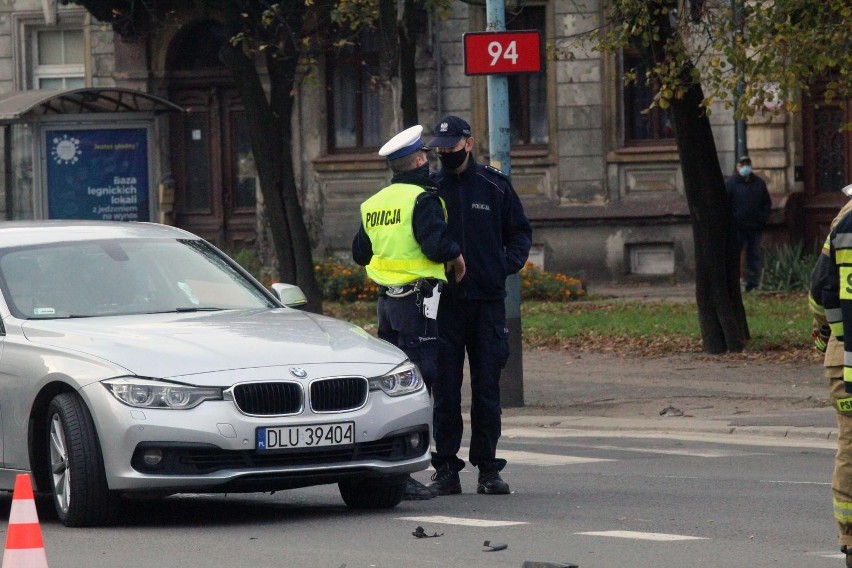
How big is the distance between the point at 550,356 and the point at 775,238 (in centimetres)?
931

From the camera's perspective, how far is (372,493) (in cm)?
866

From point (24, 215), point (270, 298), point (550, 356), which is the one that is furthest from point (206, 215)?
point (270, 298)

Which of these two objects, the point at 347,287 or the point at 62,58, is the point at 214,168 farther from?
the point at 347,287

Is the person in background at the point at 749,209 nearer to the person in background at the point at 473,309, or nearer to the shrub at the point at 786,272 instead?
the shrub at the point at 786,272

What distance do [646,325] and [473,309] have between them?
11.2 meters

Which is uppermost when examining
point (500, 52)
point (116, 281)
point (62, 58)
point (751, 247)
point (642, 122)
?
point (62, 58)

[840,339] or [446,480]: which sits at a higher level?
[840,339]

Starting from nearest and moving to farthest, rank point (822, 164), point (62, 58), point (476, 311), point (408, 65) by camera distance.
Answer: point (476, 311) < point (408, 65) < point (822, 164) < point (62, 58)

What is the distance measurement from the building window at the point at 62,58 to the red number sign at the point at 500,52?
19566 millimetres

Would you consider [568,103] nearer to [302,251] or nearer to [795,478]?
[302,251]

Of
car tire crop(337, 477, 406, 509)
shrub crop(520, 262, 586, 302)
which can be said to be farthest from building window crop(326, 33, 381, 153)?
car tire crop(337, 477, 406, 509)

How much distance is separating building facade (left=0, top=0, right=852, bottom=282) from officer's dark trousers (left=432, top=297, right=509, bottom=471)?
1664 centimetres

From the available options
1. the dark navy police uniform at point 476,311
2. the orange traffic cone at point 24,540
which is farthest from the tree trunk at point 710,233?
the orange traffic cone at point 24,540

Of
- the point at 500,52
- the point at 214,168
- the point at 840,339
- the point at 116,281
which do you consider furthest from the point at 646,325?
the point at 840,339
